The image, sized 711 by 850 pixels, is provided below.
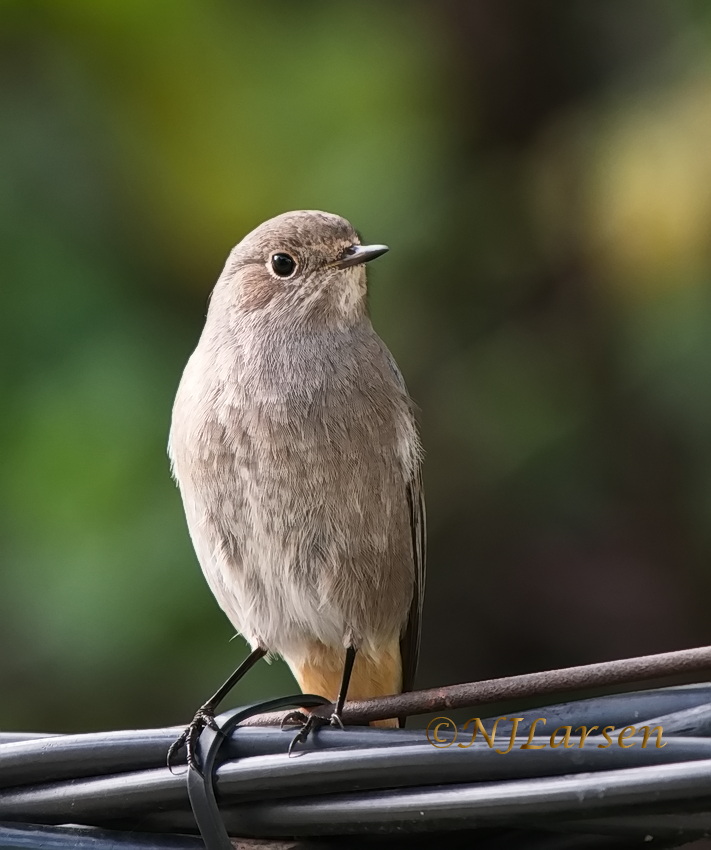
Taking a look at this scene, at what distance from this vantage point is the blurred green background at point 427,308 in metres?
4.58

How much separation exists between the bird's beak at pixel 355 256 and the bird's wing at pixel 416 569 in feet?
2.34

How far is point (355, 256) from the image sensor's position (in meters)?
3.88

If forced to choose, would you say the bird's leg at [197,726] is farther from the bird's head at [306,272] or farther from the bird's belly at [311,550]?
the bird's head at [306,272]

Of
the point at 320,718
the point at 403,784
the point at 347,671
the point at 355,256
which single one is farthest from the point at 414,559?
the point at 403,784

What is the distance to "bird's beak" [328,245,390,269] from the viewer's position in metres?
3.84

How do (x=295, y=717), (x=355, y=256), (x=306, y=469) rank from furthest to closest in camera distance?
(x=355, y=256), (x=306, y=469), (x=295, y=717)

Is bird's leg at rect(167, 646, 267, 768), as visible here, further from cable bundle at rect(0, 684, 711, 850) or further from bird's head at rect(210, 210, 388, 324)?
bird's head at rect(210, 210, 388, 324)

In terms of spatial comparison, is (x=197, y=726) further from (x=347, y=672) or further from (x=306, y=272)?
(x=306, y=272)

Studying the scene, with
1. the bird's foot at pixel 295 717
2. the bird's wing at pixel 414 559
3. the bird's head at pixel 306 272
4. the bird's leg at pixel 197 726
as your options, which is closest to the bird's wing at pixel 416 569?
the bird's wing at pixel 414 559

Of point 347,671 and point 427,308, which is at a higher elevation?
point 427,308

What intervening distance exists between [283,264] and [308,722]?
1.95m

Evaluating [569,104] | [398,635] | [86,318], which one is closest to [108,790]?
[398,635]

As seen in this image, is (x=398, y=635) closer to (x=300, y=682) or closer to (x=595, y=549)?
(x=300, y=682)

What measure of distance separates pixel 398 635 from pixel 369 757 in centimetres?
178
